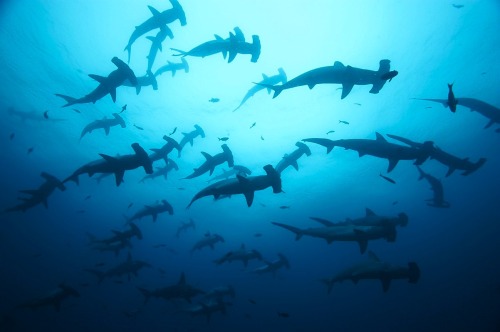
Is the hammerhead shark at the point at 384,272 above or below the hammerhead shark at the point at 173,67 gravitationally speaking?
below

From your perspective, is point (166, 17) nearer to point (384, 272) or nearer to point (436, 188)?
point (384, 272)

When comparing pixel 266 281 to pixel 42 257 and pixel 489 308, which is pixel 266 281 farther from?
pixel 42 257

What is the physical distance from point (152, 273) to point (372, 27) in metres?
41.7

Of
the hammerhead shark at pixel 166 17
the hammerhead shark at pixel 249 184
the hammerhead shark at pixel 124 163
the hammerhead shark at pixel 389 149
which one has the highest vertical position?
the hammerhead shark at pixel 166 17

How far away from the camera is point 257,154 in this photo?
99.8 feet

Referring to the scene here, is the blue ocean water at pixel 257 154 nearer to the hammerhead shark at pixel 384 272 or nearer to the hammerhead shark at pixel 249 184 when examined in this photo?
the hammerhead shark at pixel 249 184

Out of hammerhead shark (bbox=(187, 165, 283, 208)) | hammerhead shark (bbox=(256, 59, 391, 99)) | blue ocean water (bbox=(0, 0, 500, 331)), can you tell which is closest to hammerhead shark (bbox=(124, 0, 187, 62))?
blue ocean water (bbox=(0, 0, 500, 331))

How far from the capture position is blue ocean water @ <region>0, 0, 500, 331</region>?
18469 mm

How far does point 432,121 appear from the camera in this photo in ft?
88.1

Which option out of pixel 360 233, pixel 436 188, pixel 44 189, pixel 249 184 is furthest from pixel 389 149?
pixel 44 189

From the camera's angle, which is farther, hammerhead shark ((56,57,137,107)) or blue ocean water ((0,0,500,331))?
blue ocean water ((0,0,500,331))

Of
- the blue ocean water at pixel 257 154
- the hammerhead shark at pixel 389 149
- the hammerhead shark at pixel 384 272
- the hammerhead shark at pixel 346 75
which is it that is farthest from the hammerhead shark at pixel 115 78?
the hammerhead shark at pixel 384 272

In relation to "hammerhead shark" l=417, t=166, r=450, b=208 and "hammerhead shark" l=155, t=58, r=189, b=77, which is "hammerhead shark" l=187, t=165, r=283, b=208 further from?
"hammerhead shark" l=155, t=58, r=189, b=77

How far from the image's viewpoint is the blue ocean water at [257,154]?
18469 mm
